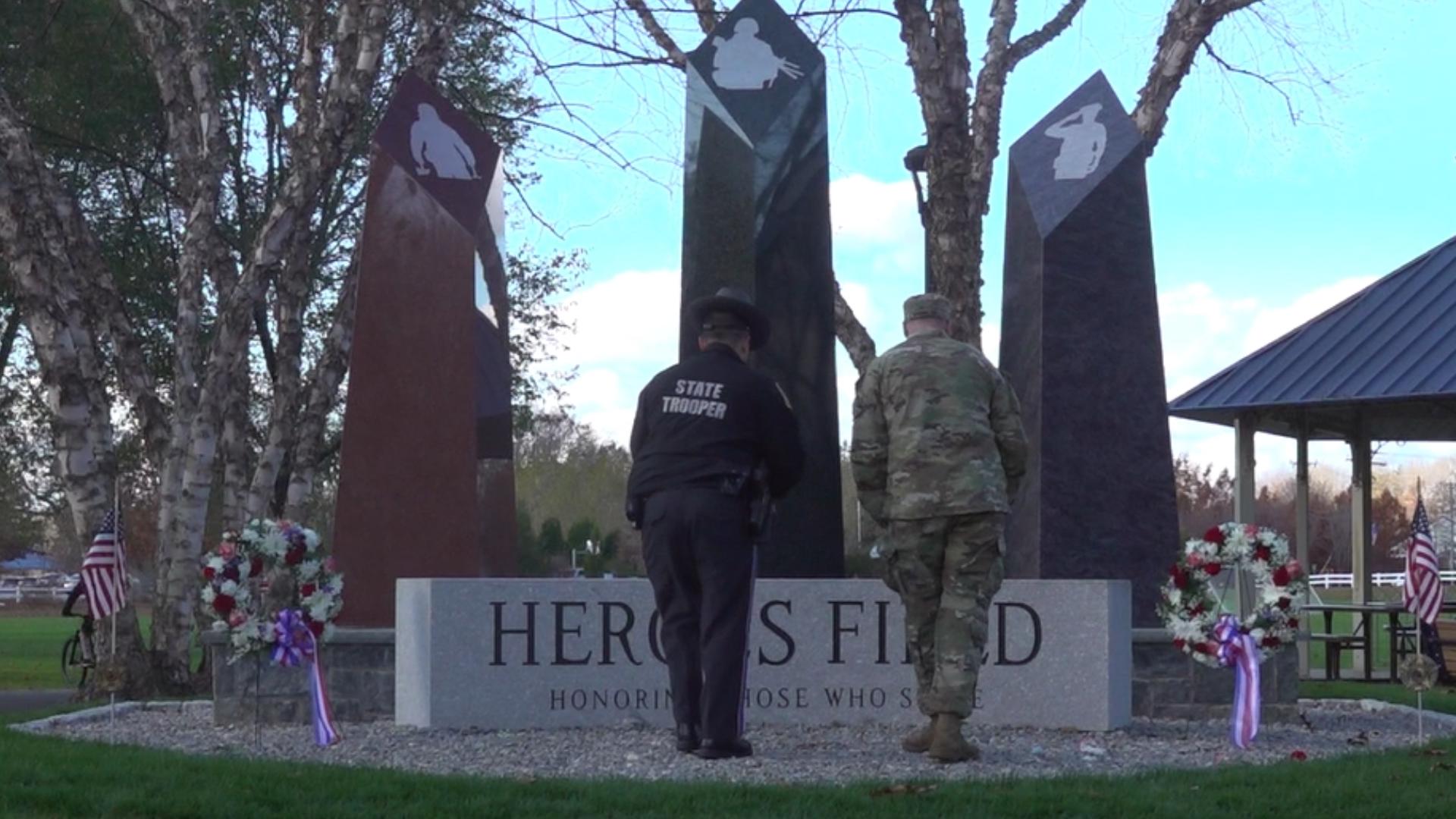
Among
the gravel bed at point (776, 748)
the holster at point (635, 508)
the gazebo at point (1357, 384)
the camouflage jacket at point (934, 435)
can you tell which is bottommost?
the gravel bed at point (776, 748)

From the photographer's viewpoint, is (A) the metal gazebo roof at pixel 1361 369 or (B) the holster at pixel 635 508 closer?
(B) the holster at pixel 635 508

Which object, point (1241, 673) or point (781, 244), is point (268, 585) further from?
point (1241, 673)

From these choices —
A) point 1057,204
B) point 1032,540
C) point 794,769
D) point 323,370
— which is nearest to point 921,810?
point 794,769

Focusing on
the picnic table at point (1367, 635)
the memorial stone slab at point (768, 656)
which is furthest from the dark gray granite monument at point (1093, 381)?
the picnic table at point (1367, 635)

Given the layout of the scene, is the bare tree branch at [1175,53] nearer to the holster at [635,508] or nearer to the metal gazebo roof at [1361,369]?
the metal gazebo roof at [1361,369]

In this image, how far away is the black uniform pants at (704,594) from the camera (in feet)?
26.6

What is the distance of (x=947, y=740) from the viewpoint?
8273 mm

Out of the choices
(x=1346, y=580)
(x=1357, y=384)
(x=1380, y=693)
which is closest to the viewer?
(x=1380, y=693)

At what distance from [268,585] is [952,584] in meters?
3.73

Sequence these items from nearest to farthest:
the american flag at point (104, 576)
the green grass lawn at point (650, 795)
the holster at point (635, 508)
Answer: the green grass lawn at point (650, 795), the holster at point (635, 508), the american flag at point (104, 576)

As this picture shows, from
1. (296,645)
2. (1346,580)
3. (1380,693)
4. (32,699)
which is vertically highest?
(296,645)

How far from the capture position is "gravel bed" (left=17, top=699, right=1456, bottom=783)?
8086 millimetres

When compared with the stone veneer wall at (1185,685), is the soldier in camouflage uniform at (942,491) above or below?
above

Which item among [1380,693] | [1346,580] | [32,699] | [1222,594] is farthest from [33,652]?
[1346,580]
